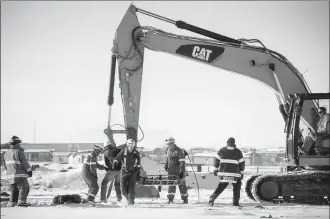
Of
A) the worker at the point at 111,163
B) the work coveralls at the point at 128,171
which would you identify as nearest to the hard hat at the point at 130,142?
the work coveralls at the point at 128,171

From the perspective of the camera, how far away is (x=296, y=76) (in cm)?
1057

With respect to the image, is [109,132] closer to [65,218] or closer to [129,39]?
[129,39]

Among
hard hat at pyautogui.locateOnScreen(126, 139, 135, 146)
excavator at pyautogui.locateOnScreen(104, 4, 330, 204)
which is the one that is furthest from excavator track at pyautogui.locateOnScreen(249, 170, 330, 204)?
hard hat at pyautogui.locateOnScreen(126, 139, 135, 146)

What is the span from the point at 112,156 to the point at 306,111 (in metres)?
5.06

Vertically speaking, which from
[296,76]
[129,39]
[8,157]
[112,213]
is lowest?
[112,213]

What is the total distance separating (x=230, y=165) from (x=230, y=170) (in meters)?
0.12

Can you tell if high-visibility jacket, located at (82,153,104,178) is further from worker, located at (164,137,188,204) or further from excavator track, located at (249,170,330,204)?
excavator track, located at (249,170,330,204)

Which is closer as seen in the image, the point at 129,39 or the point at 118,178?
the point at 129,39

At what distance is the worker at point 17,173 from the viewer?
990cm

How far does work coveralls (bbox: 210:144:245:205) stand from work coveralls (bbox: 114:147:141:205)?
6.30ft

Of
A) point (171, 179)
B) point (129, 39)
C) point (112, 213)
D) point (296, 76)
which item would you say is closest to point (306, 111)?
point (296, 76)

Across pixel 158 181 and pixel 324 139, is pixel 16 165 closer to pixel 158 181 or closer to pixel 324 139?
pixel 158 181

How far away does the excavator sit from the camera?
32.6ft

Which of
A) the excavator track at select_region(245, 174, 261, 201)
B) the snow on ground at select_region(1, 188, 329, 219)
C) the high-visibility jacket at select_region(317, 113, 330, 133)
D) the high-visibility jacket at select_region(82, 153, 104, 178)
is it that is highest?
the high-visibility jacket at select_region(317, 113, 330, 133)
